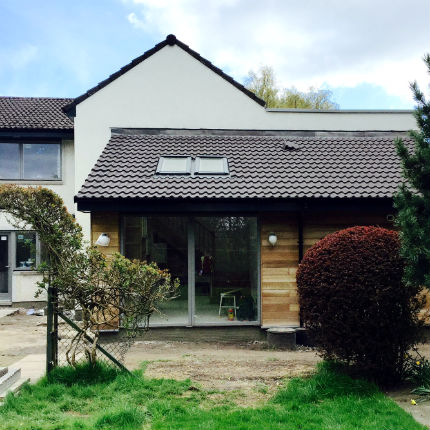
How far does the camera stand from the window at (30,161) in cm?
1644

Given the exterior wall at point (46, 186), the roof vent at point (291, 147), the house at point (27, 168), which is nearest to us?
the roof vent at point (291, 147)

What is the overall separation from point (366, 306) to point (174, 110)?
10554 millimetres

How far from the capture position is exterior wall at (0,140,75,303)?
15664 millimetres

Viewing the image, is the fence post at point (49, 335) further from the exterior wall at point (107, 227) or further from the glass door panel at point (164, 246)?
the glass door panel at point (164, 246)

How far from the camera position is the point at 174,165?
10844mm

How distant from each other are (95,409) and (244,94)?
471 inches

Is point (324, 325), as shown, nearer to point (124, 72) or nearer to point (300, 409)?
point (300, 409)

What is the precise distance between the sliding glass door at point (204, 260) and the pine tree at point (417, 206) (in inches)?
172

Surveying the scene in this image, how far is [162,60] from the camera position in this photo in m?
14.7

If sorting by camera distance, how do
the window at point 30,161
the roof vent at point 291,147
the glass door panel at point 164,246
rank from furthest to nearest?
the window at point 30,161, the roof vent at point 291,147, the glass door panel at point 164,246

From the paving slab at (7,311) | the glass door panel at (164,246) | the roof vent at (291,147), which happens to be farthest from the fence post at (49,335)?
the paving slab at (7,311)

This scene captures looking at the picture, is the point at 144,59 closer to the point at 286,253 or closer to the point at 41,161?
the point at 41,161

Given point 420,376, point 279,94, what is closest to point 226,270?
point 420,376

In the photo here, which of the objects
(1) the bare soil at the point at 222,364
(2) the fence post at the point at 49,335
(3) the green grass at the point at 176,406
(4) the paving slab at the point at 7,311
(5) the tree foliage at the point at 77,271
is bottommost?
(4) the paving slab at the point at 7,311
